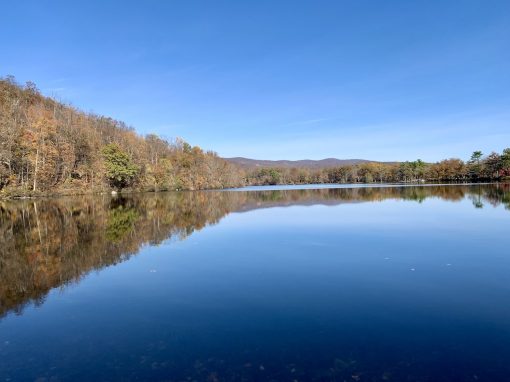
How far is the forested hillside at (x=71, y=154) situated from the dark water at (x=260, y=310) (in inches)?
1551

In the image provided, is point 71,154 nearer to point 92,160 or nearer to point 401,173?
point 92,160

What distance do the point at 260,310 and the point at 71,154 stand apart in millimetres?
56356

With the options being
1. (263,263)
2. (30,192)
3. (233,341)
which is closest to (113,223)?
(263,263)

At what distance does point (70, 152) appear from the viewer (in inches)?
2147

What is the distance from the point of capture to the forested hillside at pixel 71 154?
45938mm

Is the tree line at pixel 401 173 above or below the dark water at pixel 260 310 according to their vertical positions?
above

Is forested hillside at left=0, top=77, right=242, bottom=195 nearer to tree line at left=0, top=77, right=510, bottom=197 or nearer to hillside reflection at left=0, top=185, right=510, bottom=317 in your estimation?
tree line at left=0, top=77, right=510, bottom=197

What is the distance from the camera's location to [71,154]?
54656mm

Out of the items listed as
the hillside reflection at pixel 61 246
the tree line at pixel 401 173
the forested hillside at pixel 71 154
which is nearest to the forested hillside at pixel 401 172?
the tree line at pixel 401 173

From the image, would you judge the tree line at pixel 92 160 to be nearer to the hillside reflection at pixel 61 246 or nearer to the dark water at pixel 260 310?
the hillside reflection at pixel 61 246

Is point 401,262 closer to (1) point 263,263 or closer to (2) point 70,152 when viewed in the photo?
(1) point 263,263

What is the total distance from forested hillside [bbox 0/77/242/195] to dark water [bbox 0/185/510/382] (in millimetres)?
39392

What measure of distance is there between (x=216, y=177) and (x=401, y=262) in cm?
9824

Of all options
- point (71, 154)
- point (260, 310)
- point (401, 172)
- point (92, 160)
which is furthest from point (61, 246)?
point (401, 172)
